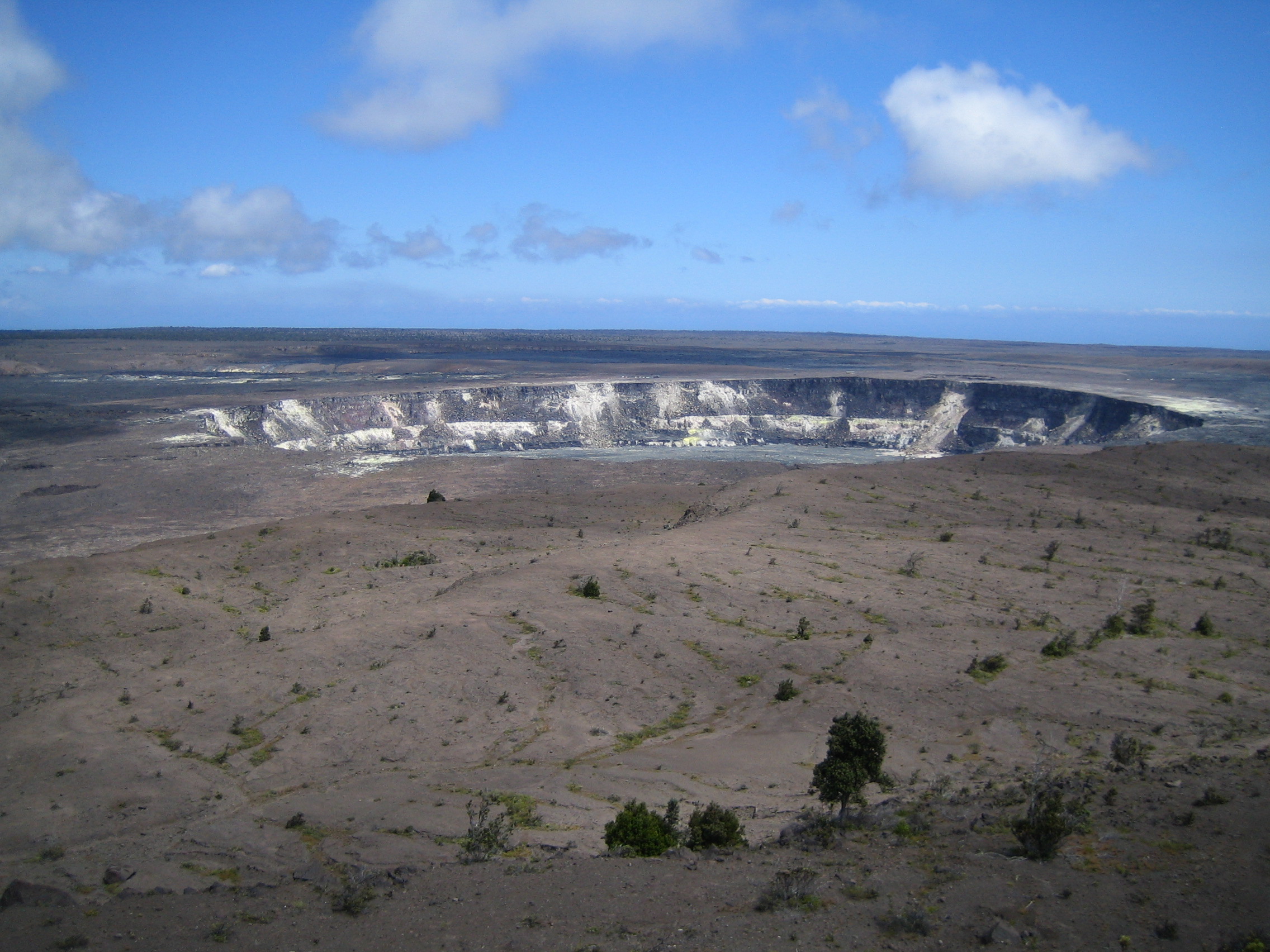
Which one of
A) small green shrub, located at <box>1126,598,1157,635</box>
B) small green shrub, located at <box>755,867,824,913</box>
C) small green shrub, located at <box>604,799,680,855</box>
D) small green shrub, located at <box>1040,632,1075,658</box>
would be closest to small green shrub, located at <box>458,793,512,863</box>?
small green shrub, located at <box>604,799,680,855</box>

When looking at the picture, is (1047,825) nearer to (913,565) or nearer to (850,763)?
(850,763)

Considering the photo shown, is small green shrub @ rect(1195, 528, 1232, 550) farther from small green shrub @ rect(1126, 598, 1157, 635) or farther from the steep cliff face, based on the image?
the steep cliff face

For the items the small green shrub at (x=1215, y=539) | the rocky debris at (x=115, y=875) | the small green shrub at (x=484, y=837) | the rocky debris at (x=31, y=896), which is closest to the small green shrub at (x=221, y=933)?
the rocky debris at (x=31, y=896)

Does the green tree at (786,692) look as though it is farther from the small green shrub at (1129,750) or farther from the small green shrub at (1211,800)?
the small green shrub at (1211,800)

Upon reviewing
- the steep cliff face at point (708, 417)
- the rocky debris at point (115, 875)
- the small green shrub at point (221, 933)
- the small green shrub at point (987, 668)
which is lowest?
the small green shrub at point (987, 668)

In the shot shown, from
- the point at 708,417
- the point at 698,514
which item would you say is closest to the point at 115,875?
the point at 698,514
